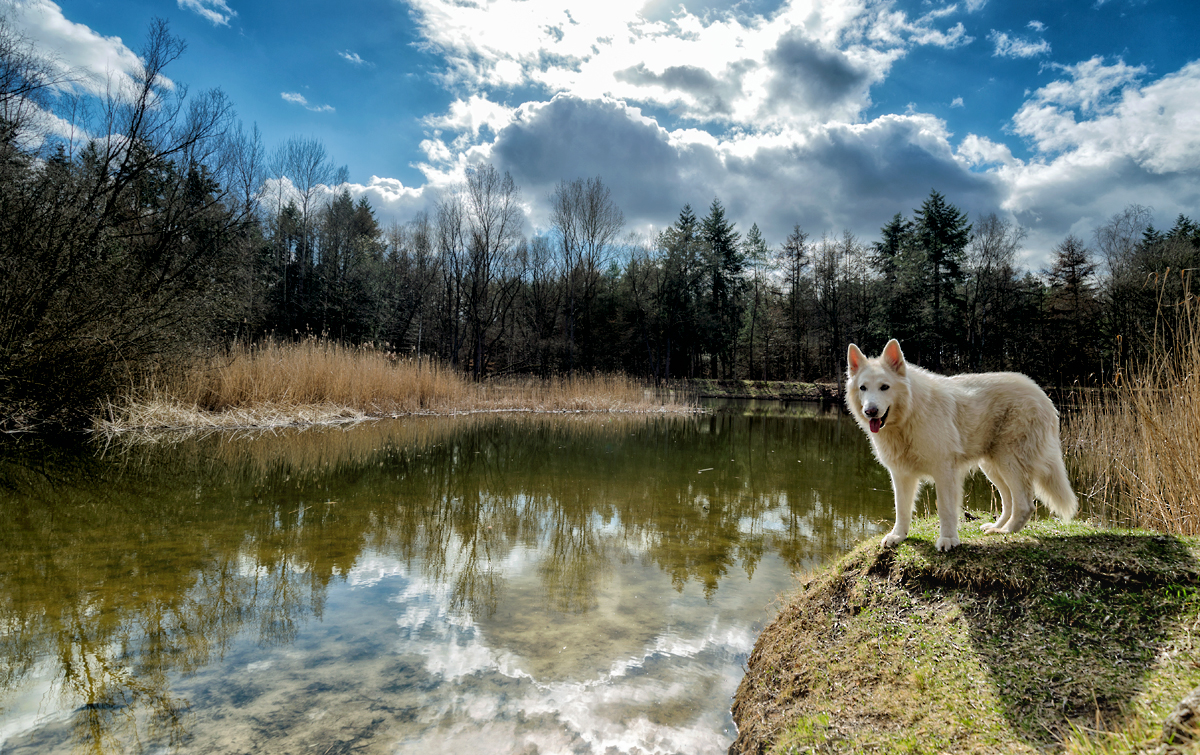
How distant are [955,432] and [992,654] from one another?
5.05ft

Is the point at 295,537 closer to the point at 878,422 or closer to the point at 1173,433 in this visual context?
the point at 878,422

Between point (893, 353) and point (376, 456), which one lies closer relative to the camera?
point (893, 353)

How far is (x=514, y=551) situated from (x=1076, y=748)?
13.6 feet

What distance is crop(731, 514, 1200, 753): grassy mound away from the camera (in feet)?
5.33

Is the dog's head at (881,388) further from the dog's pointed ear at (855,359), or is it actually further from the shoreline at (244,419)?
the shoreline at (244,419)

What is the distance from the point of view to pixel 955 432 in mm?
3166

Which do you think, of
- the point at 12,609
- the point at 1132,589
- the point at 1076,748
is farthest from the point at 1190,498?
the point at 12,609

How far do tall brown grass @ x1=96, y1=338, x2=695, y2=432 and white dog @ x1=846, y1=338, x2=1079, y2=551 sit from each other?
12846 millimetres

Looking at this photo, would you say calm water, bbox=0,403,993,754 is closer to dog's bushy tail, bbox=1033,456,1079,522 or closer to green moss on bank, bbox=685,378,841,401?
dog's bushy tail, bbox=1033,456,1079,522

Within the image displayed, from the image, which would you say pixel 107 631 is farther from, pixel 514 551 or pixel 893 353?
pixel 893 353

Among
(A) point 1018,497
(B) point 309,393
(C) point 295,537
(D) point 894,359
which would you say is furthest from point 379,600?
(B) point 309,393

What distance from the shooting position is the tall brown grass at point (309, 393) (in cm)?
1085

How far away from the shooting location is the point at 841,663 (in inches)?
92.7

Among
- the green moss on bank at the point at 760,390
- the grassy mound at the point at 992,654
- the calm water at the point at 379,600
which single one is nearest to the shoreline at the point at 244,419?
the calm water at the point at 379,600
